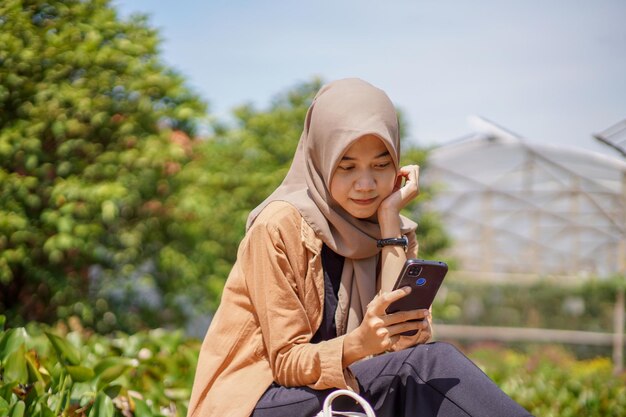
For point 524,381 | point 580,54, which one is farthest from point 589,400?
point 580,54

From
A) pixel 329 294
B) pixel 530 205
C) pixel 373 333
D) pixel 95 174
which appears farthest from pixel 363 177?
pixel 530 205

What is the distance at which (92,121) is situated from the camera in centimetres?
441

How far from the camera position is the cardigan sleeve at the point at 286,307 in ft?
6.26

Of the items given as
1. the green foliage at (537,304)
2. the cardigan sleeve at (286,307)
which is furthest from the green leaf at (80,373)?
the green foliage at (537,304)

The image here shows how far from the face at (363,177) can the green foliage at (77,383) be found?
0.96 m

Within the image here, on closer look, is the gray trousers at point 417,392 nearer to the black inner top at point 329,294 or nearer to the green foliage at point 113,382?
the black inner top at point 329,294

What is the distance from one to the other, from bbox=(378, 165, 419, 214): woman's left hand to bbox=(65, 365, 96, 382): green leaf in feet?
3.70

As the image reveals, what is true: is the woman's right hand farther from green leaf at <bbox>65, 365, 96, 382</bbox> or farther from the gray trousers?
green leaf at <bbox>65, 365, 96, 382</bbox>

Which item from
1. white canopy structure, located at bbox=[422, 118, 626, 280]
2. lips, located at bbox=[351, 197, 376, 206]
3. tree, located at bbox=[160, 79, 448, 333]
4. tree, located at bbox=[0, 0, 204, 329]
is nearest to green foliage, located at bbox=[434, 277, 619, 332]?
white canopy structure, located at bbox=[422, 118, 626, 280]

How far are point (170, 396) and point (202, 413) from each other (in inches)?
42.2

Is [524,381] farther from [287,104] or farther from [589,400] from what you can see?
[287,104]

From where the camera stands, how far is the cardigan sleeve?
6.26ft

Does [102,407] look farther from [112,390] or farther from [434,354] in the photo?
[434,354]

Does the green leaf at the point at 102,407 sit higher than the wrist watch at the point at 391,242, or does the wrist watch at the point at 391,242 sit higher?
the wrist watch at the point at 391,242
